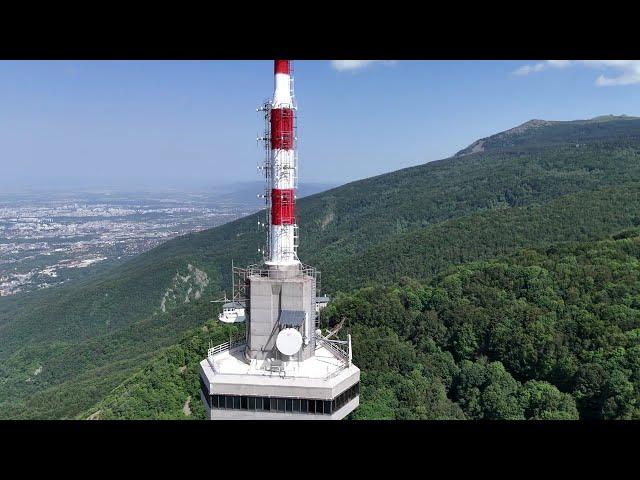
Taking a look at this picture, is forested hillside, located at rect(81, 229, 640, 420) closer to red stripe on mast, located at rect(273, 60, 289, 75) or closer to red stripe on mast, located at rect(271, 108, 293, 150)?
red stripe on mast, located at rect(271, 108, 293, 150)

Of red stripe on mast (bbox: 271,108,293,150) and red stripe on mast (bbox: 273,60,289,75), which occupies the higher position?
red stripe on mast (bbox: 273,60,289,75)

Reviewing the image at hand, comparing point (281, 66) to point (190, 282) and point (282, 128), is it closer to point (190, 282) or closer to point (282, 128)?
point (282, 128)

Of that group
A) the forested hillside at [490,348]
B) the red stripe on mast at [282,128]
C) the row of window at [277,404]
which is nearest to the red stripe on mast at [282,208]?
the red stripe on mast at [282,128]

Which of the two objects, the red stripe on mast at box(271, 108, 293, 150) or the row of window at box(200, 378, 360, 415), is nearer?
the row of window at box(200, 378, 360, 415)

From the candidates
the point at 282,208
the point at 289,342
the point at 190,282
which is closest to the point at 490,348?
the point at 289,342

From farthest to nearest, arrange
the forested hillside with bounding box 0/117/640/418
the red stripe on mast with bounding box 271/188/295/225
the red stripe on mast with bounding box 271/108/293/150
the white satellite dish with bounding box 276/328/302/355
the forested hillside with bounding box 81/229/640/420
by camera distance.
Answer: the forested hillside with bounding box 0/117/640/418
the forested hillside with bounding box 81/229/640/420
the red stripe on mast with bounding box 271/188/295/225
the red stripe on mast with bounding box 271/108/293/150
the white satellite dish with bounding box 276/328/302/355

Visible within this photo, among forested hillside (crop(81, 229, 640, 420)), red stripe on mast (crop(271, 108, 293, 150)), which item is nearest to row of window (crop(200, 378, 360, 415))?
red stripe on mast (crop(271, 108, 293, 150))

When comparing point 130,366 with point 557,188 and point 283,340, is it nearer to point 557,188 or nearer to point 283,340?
point 283,340
